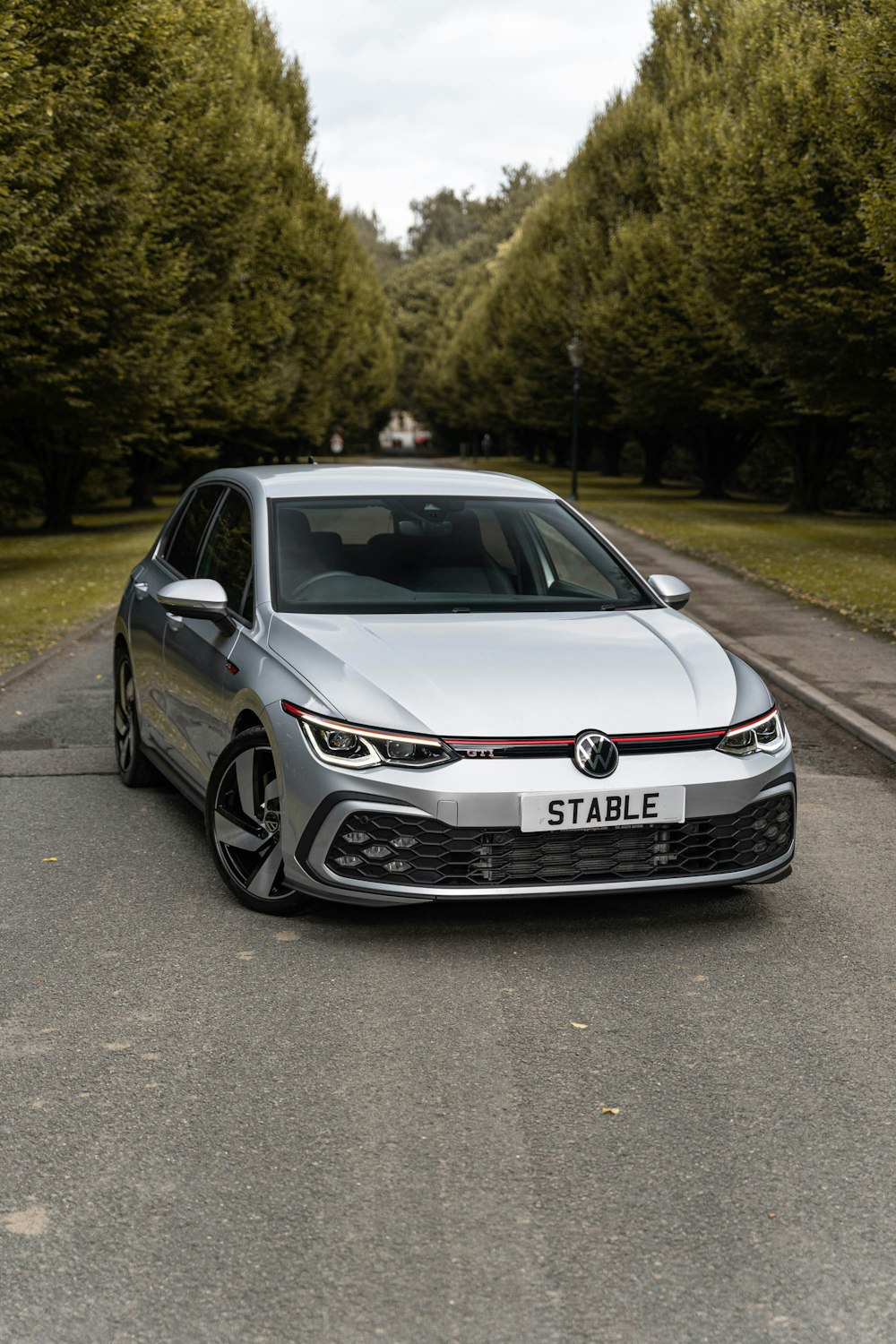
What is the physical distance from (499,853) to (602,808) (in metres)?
0.36

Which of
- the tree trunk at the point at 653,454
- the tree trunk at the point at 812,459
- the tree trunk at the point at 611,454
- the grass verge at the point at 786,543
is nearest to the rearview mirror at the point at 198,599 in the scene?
the grass verge at the point at 786,543

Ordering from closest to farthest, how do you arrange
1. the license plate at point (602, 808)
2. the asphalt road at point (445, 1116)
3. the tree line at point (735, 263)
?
the asphalt road at point (445, 1116), the license plate at point (602, 808), the tree line at point (735, 263)

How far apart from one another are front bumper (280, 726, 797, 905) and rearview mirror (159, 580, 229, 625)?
3.42 ft

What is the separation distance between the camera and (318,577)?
20.9 ft

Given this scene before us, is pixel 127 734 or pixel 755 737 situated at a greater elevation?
pixel 755 737

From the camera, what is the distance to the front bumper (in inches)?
200

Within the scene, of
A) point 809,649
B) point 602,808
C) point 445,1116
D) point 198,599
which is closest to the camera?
point 445,1116

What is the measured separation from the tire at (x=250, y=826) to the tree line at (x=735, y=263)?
604 inches

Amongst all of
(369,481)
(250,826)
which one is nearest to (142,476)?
(369,481)

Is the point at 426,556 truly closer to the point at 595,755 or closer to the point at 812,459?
the point at 595,755

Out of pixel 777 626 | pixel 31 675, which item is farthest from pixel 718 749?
pixel 777 626

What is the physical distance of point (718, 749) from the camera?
538cm

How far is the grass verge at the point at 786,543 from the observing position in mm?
17797

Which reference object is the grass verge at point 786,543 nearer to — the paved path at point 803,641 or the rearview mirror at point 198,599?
the paved path at point 803,641
